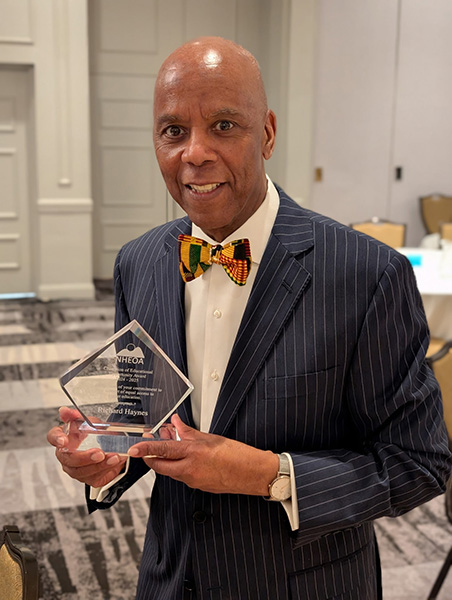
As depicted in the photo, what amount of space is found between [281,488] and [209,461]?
0.48ft

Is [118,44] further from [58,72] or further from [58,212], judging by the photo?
[58,212]

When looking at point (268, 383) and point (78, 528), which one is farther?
point (78, 528)

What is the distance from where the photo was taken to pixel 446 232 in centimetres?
687

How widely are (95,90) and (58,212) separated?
1420 millimetres

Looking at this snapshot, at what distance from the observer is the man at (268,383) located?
3.64 ft

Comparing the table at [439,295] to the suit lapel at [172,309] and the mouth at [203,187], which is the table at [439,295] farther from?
the mouth at [203,187]

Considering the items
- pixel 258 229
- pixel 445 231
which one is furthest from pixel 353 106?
pixel 258 229

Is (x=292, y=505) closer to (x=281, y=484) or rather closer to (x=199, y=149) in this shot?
(x=281, y=484)

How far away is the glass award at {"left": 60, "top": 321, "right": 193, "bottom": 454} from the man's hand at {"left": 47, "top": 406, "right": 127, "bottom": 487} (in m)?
0.01

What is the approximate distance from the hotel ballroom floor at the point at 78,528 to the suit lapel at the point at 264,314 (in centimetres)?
205

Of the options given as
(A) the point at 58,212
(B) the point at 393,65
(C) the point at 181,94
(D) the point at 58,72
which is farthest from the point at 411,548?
(B) the point at 393,65

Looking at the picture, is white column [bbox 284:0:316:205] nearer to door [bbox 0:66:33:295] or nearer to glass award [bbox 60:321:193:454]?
door [bbox 0:66:33:295]

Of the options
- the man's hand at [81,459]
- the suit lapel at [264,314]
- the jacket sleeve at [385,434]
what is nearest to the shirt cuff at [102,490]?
the man's hand at [81,459]

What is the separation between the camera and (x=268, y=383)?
46.4 inches
